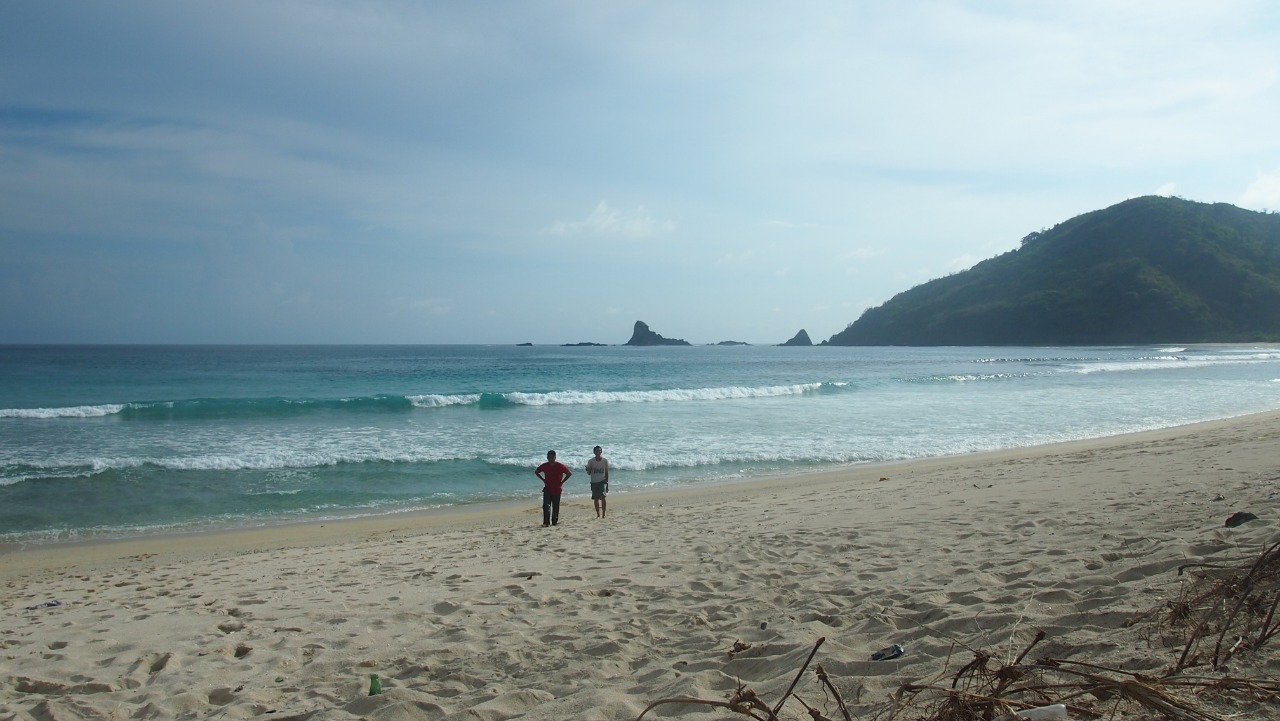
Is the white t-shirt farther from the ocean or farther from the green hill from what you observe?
the green hill

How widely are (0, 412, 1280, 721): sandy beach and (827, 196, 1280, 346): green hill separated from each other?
355ft

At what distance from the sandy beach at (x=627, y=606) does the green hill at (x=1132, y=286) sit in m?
108

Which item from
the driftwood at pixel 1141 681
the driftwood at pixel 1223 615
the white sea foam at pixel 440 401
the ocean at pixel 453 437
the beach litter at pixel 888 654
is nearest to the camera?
the driftwood at pixel 1141 681

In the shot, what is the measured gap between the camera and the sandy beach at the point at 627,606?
12.5 ft

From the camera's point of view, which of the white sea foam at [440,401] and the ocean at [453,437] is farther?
the white sea foam at [440,401]

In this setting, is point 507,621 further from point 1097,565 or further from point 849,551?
point 1097,565

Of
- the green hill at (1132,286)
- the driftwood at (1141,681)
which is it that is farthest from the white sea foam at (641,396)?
the green hill at (1132,286)

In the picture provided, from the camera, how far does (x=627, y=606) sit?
5.50m

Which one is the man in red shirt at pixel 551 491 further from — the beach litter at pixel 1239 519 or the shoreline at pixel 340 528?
the beach litter at pixel 1239 519

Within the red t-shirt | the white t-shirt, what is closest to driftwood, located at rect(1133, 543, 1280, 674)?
the red t-shirt

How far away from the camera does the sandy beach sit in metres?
3.80

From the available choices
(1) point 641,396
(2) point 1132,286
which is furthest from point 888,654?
(2) point 1132,286

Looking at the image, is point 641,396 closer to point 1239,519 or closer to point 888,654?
point 1239,519

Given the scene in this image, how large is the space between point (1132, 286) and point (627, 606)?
118 m
